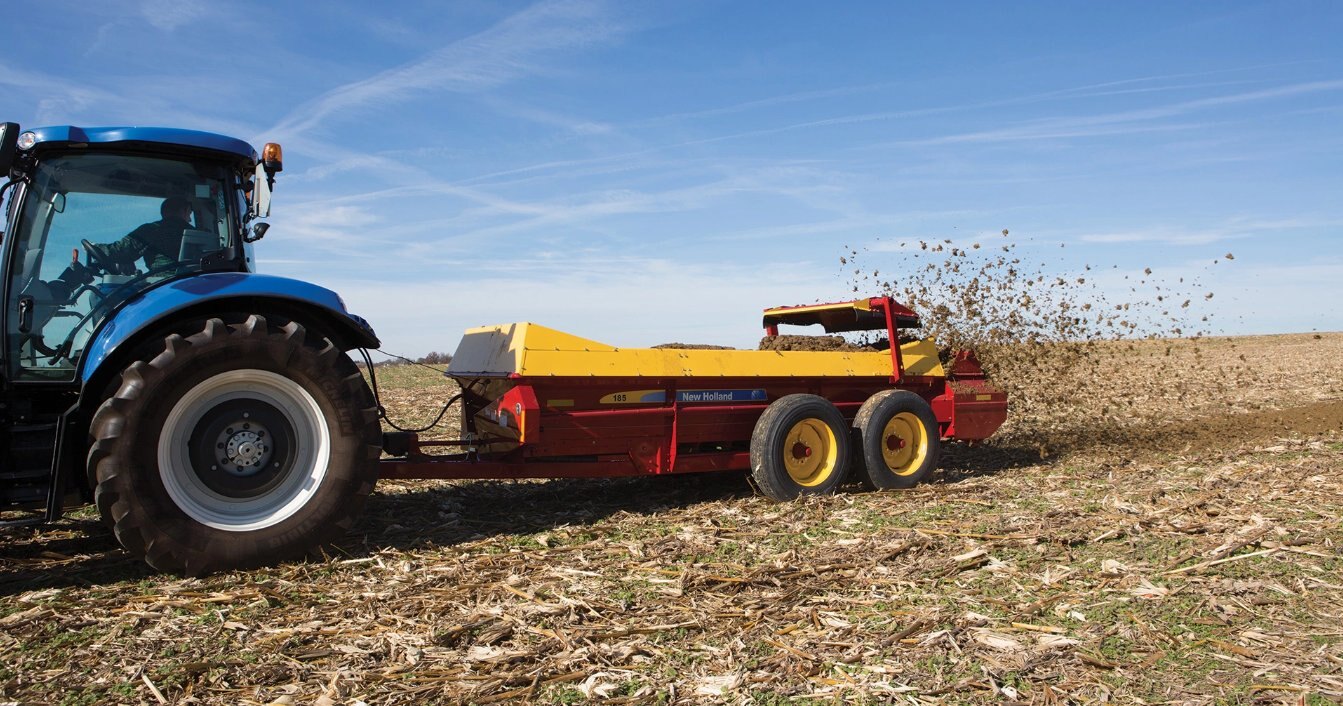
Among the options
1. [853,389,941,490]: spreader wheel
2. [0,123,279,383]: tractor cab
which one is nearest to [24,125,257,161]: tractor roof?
[0,123,279,383]: tractor cab

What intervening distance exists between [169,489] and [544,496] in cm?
332

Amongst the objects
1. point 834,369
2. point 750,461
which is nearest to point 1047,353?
point 834,369

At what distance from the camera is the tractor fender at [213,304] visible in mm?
4664

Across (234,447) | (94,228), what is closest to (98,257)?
(94,228)

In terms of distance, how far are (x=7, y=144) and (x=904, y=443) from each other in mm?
6761

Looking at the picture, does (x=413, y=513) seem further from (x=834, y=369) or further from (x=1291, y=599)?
(x=1291, y=599)

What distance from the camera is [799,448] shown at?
7367mm

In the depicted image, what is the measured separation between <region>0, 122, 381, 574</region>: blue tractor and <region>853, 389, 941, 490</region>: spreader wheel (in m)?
4.19

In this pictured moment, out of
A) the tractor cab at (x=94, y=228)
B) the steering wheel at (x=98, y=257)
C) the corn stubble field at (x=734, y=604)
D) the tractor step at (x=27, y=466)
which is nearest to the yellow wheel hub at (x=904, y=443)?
the corn stubble field at (x=734, y=604)

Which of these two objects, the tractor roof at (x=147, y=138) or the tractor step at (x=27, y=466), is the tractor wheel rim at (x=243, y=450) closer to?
the tractor step at (x=27, y=466)

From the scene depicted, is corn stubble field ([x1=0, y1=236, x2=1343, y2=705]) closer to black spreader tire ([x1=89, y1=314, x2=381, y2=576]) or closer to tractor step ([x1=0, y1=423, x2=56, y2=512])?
black spreader tire ([x1=89, y1=314, x2=381, y2=576])

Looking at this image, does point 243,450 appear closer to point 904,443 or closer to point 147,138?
point 147,138

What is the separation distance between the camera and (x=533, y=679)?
346 centimetres

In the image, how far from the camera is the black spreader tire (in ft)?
14.9
